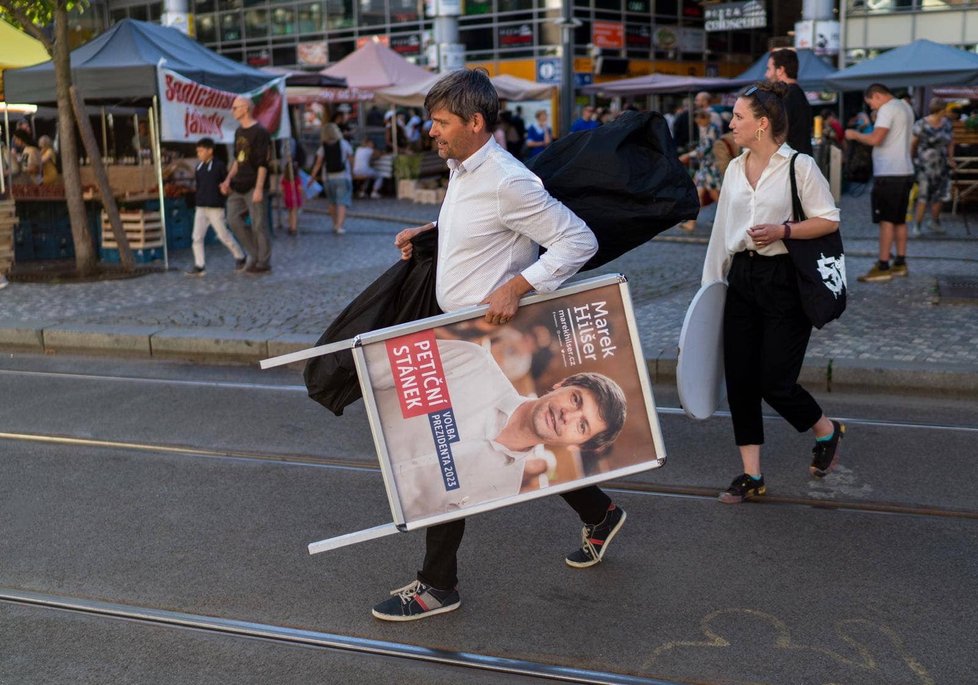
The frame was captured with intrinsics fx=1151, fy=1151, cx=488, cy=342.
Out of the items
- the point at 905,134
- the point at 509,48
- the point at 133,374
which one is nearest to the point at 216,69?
the point at 133,374

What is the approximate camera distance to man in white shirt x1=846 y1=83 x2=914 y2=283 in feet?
34.9

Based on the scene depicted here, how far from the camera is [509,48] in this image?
121ft

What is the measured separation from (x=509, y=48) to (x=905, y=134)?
→ 90.5ft

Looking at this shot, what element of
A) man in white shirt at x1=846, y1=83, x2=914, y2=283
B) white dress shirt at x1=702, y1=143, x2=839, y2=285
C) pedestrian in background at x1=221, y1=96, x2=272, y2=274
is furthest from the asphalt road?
pedestrian in background at x1=221, y1=96, x2=272, y2=274

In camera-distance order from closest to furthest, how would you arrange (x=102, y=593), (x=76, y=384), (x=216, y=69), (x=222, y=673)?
(x=222, y=673) → (x=102, y=593) → (x=76, y=384) → (x=216, y=69)

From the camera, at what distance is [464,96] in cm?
366

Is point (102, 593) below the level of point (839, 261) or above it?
below

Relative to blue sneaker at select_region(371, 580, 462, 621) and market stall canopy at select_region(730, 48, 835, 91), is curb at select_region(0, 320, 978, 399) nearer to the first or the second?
blue sneaker at select_region(371, 580, 462, 621)

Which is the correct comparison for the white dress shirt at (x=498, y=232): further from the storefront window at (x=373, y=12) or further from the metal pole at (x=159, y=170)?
the storefront window at (x=373, y=12)

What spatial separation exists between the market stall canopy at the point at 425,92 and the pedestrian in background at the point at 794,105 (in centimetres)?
1446

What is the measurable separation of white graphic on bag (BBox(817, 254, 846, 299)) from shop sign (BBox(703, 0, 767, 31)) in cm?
3457

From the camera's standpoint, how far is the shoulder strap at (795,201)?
4.88 metres

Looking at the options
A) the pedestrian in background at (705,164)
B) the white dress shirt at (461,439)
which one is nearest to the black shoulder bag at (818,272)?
the white dress shirt at (461,439)

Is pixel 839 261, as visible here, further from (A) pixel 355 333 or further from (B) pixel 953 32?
(B) pixel 953 32
